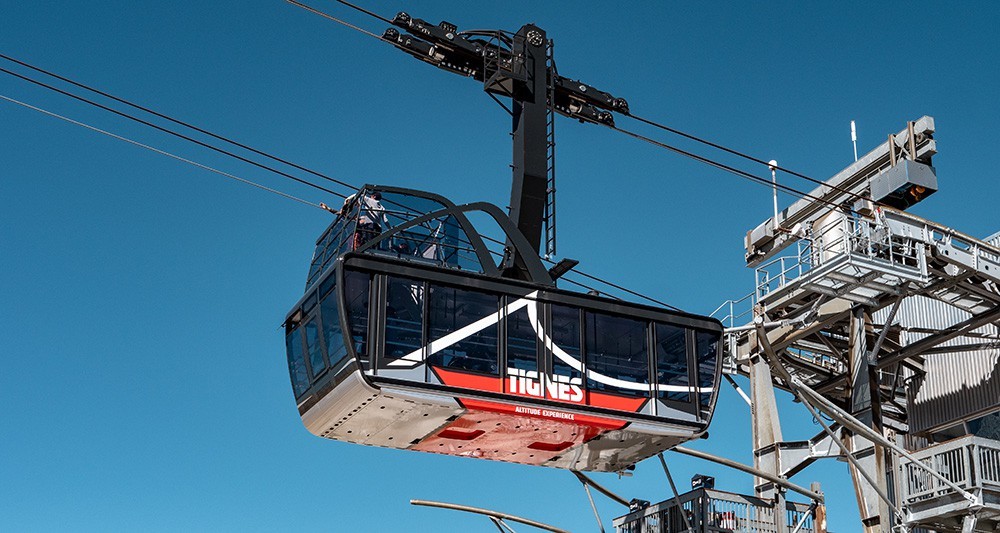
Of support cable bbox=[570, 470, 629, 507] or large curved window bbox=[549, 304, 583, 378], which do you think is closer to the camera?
large curved window bbox=[549, 304, 583, 378]

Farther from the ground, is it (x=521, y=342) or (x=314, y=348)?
(x=521, y=342)

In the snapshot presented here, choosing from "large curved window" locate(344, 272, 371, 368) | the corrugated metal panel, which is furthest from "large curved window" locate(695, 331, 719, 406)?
the corrugated metal panel

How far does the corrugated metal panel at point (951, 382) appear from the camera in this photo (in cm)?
3906

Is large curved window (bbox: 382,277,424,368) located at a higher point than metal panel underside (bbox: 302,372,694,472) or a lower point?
higher

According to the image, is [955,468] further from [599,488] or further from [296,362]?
[296,362]

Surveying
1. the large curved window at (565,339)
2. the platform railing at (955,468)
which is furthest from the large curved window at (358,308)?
the platform railing at (955,468)

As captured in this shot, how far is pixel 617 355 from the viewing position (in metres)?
23.9

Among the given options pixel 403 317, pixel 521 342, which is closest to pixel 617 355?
pixel 521 342

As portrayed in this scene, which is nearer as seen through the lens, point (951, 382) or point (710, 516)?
point (710, 516)

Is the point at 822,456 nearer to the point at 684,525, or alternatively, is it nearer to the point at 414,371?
the point at 684,525

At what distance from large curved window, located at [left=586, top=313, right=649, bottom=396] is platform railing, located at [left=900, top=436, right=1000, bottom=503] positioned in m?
10.1

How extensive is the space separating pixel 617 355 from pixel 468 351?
9.36 feet

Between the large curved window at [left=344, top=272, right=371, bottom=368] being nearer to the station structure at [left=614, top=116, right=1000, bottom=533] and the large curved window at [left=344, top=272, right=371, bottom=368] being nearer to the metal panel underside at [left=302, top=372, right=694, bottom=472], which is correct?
the metal panel underside at [left=302, top=372, right=694, bottom=472]

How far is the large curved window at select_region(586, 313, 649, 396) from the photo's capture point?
77.5 feet
